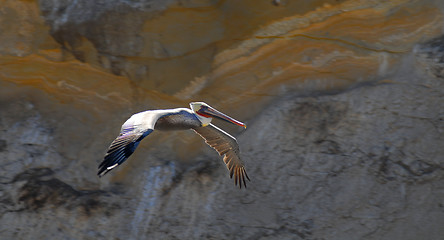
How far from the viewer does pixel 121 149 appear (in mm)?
7609

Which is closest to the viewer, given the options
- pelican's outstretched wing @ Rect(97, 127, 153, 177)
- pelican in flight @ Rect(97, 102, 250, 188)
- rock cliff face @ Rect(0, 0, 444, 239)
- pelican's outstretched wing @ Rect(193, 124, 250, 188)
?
pelican's outstretched wing @ Rect(97, 127, 153, 177)

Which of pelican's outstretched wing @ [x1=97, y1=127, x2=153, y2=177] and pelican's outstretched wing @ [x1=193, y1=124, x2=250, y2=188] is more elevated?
pelican's outstretched wing @ [x1=97, y1=127, x2=153, y2=177]

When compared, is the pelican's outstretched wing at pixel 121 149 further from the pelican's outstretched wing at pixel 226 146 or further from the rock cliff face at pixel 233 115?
the rock cliff face at pixel 233 115

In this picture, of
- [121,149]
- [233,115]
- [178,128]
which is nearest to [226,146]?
[178,128]

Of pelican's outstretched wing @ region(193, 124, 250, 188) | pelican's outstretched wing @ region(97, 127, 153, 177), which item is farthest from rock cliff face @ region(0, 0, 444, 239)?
pelican's outstretched wing @ region(97, 127, 153, 177)

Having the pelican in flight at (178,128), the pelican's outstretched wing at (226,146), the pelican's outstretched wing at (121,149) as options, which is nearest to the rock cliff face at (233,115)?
the pelican's outstretched wing at (226,146)

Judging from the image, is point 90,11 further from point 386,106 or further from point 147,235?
point 386,106

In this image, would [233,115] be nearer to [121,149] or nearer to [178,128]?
[178,128]

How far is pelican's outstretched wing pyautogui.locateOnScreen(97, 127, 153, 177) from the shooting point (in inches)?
294

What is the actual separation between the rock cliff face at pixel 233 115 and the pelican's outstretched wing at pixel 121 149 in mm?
2595

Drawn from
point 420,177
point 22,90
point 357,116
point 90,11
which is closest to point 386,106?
point 357,116

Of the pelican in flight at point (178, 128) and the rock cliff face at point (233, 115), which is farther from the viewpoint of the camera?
the rock cliff face at point (233, 115)

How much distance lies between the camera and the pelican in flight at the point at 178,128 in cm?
759

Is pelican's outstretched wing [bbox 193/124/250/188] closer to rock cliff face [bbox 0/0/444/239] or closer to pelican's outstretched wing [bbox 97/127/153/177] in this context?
rock cliff face [bbox 0/0/444/239]
